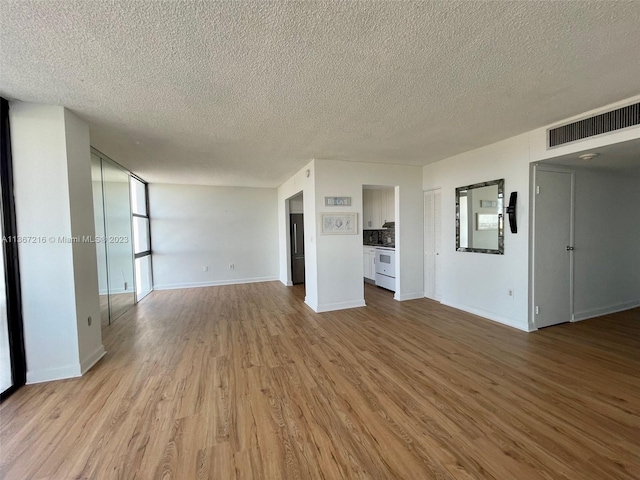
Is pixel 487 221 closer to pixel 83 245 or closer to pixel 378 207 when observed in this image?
pixel 378 207

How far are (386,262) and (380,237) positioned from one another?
1.22m

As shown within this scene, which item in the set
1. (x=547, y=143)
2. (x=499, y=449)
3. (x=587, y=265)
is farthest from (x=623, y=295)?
(x=499, y=449)

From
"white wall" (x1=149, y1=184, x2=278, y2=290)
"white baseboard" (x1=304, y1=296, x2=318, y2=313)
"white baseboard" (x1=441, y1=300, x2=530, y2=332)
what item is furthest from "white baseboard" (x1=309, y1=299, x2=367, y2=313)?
"white wall" (x1=149, y1=184, x2=278, y2=290)

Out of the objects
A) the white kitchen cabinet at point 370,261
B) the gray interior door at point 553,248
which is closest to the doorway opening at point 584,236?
the gray interior door at point 553,248

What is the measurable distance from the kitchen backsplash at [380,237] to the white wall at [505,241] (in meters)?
1.69

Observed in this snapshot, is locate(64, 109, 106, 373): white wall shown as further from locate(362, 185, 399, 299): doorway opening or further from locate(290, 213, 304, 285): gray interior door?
locate(362, 185, 399, 299): doorway opening

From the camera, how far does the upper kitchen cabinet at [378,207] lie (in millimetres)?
5875

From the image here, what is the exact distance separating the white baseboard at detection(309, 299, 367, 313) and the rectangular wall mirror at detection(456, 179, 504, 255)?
6.16 feet

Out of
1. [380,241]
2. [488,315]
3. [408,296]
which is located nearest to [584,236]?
[488,315]

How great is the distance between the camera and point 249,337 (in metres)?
3.27

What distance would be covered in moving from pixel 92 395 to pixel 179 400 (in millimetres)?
785

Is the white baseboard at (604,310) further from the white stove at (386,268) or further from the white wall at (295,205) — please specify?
the white wall at (295,205)

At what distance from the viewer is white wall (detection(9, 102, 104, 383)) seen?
229 centimetres

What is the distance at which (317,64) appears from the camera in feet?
5.89
